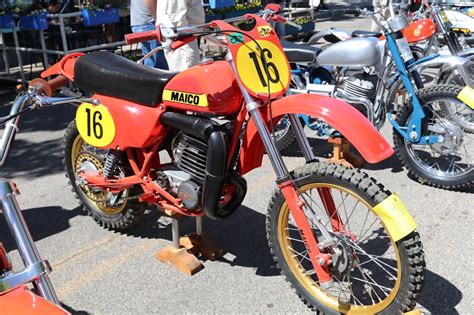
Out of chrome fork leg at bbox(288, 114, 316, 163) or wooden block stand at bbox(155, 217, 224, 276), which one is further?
wooden block stand at bbox(155, 217, 224, 276)

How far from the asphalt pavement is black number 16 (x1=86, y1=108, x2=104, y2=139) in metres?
0.79

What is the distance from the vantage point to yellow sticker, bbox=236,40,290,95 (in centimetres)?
271

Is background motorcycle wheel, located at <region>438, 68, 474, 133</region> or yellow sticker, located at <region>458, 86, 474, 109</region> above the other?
yellow sticker, located at <region>458, 86, 474, 109</region>

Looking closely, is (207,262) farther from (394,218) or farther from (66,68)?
(66,68)

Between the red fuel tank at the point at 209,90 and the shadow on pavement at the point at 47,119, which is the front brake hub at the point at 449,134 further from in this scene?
the shadow on pavement at the point at 47,119

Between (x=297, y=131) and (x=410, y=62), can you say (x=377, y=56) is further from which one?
(x=297, y=131)

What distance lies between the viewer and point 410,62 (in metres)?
4.46

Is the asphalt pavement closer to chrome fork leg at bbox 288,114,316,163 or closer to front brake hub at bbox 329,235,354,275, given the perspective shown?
front brake hub at bbox 329,235,354,275

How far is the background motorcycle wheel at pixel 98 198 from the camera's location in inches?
142

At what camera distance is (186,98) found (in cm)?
292

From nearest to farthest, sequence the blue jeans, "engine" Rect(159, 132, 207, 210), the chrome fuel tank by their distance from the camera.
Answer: "engine" Rect(159, 132, 207, 210)
the chrome fuel tank
the blue jeans

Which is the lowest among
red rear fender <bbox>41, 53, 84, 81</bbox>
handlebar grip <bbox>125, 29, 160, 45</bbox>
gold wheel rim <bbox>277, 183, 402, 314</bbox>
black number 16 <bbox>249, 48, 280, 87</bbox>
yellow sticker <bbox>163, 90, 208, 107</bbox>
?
gold wheel rim <bbox>277, 183, 402, 314</bbox>

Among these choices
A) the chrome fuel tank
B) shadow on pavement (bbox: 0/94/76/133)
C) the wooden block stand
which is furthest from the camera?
shadow on pavement (bbox: 0/94/76/133)

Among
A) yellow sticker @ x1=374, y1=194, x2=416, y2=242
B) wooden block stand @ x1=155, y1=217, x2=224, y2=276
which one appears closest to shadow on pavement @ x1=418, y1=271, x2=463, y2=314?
yellow sticker @ x1=374, y1=194, x2=416, y2=242
